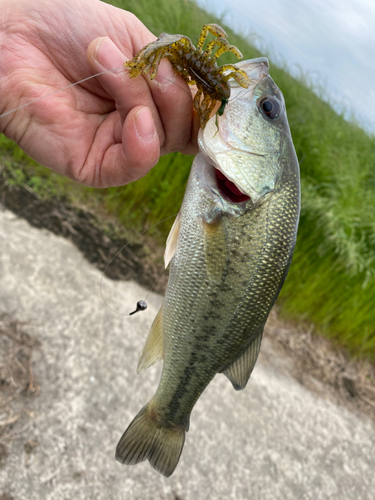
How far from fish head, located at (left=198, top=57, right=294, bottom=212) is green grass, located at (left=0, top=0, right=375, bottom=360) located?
2.28 m

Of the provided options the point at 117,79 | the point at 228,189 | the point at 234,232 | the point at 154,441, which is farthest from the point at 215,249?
the point at 154,441

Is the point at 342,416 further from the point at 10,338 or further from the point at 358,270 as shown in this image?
the point at 10,338

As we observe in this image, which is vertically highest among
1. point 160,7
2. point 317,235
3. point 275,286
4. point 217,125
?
point 217,125

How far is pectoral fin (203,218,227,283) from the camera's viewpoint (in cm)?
131

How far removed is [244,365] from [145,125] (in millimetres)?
971

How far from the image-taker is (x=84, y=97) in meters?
1.57

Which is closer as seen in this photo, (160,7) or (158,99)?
(158,99)

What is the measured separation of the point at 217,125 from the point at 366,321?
11.6 feet

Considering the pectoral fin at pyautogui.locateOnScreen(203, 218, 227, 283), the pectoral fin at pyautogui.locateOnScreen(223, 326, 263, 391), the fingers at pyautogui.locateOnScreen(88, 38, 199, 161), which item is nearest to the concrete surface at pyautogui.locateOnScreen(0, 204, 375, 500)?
the pectoral fin at pyautogui.locateOnScreen(223, 326, 263, 391)

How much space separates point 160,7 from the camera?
168 inches

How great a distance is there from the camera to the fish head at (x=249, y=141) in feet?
4.16

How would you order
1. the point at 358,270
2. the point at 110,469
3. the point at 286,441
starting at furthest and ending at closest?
the point at 358,270 → the point at 286,441 → the point at 110,469

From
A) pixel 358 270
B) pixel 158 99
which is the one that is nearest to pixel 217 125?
pixel 158 99

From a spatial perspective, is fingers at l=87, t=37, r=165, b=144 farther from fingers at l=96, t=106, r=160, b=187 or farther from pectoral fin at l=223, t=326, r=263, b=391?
pectoral fin at l=223, t=326, r=263, b=391
